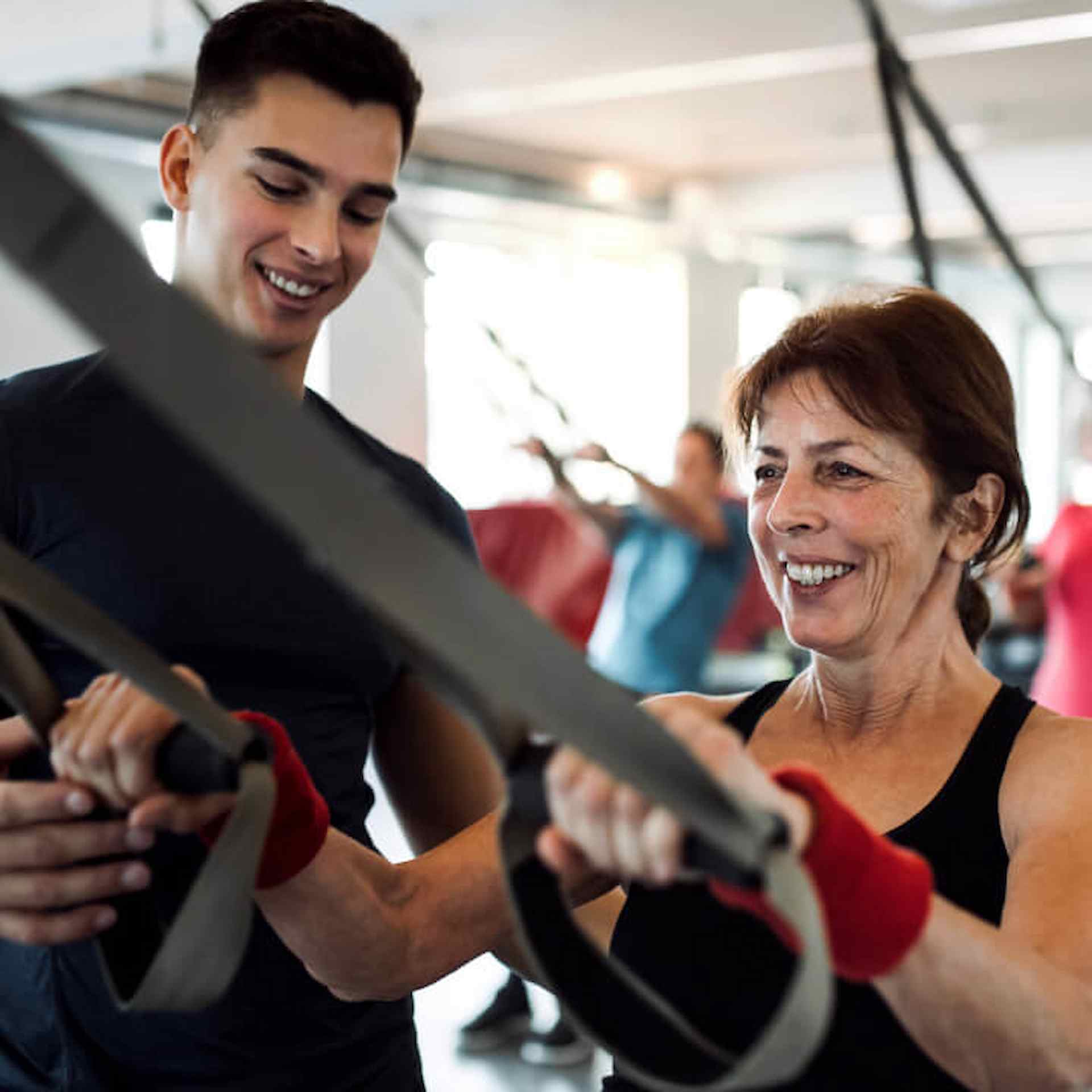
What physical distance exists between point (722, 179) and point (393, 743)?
10600mm

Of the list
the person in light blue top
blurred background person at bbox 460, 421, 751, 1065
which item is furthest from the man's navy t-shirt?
the person in light blue top

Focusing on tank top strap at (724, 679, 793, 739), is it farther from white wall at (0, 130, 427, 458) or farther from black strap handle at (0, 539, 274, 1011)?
white wall at (0, 130, 427, 458)

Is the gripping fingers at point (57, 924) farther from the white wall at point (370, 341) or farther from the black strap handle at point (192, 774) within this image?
the white wall at point (370, 341)

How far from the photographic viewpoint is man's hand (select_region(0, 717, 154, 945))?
99 centimetres

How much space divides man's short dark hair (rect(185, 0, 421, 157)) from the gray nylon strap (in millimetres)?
914

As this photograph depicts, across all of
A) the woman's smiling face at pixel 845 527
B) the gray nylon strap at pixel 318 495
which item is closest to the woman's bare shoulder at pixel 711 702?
the woman's smiling face at pixel 845 527

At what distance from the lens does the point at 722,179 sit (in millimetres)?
11594

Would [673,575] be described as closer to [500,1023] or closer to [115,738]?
[500,1023]

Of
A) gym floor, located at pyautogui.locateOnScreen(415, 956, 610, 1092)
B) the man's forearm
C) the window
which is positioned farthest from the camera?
the window

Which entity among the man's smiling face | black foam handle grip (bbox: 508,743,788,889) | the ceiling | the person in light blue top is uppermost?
the ceiling

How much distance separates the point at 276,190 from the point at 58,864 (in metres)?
0.67

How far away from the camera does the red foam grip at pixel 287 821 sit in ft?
3.25

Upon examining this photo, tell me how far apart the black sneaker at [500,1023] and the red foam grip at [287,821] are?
9.80ft

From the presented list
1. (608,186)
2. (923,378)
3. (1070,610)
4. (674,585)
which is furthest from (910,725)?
(608,186)
